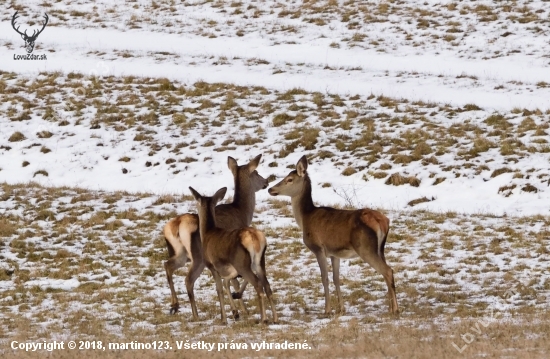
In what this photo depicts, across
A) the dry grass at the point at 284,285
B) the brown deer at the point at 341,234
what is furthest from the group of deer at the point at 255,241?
the dry grass at the point at 284,285

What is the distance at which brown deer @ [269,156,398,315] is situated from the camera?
10.8 metres

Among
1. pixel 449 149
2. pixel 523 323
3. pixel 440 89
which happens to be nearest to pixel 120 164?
pixel 449 149

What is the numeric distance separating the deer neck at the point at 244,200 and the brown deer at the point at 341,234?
0.86 metres

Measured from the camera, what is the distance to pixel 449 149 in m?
22.2

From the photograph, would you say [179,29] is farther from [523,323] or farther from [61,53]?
[523,323]

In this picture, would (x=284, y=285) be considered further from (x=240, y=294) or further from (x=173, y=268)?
(x=173, y=268)

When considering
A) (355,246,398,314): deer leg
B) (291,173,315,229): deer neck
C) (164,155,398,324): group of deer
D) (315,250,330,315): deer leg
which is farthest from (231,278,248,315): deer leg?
(355,246,398,314): deer leg

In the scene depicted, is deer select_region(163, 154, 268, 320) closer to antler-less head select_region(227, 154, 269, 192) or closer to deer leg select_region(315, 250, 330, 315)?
antler-less head select_region(227, 154, 269, 192)

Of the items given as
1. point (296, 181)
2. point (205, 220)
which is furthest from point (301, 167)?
point (205, 220)

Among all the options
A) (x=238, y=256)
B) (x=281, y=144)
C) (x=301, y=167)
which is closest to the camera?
(x=238, y=256)

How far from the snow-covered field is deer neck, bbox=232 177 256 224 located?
127cm

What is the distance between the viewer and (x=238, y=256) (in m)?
10.5

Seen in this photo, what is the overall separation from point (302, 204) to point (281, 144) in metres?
11.6

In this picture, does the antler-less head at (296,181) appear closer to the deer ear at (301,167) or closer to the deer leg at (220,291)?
the deer ear at (301,167)
